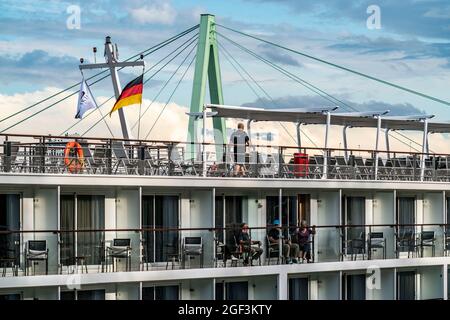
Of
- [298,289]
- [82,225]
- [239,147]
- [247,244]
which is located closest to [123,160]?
[82,225]

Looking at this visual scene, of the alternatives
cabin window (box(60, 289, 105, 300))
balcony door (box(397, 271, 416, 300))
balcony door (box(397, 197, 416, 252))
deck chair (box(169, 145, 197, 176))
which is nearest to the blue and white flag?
deck chair (box(169, 145, 197, 176))

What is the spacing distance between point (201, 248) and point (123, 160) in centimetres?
265

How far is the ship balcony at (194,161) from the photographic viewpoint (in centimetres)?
2470

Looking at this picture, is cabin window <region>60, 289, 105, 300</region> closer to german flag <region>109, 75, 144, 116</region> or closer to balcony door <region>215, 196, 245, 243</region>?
balcony door <region>215, 196, 245, 243</region>

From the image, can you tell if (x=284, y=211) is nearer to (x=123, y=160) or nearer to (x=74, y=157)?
(x=123, y=160)

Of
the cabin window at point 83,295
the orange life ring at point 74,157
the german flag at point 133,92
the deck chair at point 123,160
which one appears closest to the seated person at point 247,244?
the deck chair at point 123,160

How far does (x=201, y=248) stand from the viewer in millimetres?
25734

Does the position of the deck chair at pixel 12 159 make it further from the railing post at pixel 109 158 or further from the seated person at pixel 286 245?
the seated person at pixel 286 245

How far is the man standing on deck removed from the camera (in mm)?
27516

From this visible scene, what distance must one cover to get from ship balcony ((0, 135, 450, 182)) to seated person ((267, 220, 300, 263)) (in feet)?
5.02

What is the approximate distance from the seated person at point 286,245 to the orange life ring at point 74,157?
193 inches

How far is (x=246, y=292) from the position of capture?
89.1ft
